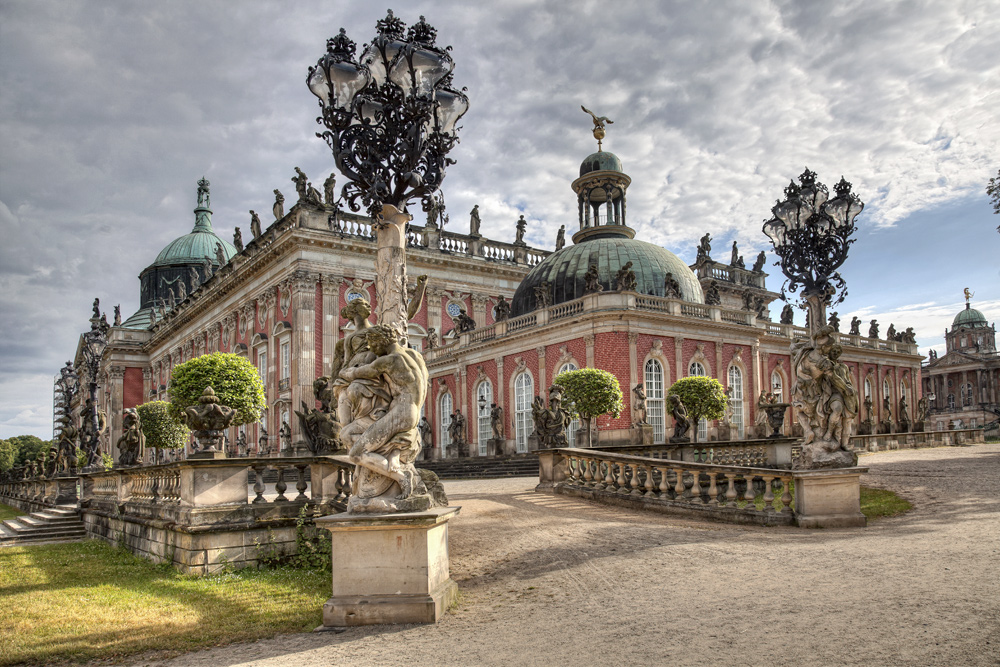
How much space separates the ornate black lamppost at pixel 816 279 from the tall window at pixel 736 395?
19.0 metres

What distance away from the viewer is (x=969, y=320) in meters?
96.4

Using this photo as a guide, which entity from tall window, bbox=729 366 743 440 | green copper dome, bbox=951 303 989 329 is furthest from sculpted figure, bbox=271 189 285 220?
green copper dome, bbox=951 303 989 329

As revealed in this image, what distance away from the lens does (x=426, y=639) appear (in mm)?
5887

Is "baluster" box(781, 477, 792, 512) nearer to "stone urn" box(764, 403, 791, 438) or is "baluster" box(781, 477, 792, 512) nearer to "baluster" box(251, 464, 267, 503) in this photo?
"baluster" box(251, 464, 267, 503)

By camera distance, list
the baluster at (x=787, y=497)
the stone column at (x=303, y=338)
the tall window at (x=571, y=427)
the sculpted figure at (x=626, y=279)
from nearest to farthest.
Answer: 1. the baluster at (x=787, y=497)
2. the tall window at (x=571, y=427)
3. the sculpted figure at (x=626, y=279)
4. the stone column at (x=303, y=338)

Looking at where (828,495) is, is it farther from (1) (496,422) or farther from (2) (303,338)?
(2) (303,338)

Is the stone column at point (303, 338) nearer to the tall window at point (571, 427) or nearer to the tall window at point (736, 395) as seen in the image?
the tall window at point (571, 427)

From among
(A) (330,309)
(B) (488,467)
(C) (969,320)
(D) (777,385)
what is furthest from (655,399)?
(C) (969,320)

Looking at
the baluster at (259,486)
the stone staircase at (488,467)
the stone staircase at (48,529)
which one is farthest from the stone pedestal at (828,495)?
the stone staircase at (48,529)

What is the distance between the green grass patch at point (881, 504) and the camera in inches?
480

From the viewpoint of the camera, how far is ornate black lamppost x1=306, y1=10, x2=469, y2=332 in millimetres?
8617

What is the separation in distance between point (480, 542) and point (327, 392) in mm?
4799

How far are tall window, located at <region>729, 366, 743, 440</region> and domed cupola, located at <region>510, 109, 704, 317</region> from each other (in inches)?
151

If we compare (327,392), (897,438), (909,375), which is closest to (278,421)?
(327,392)
